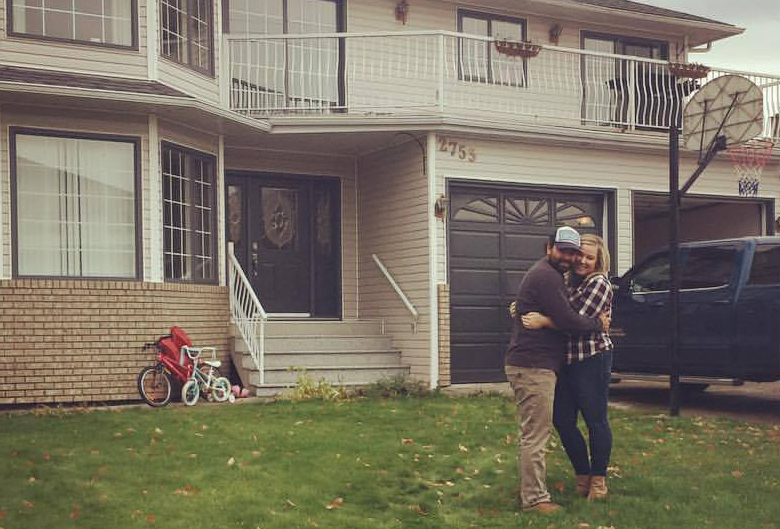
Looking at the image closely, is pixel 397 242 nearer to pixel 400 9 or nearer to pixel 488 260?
pixel 488 260

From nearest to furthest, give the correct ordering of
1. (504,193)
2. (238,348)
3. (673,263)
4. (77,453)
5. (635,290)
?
1. (77,453)
2. (673,263)
3. (635,290)
4. (238,348)
5. (504,193)

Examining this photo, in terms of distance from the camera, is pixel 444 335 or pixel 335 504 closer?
pixel 335 504

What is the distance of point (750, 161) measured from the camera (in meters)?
16.0

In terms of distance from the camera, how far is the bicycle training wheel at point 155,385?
11688 mm

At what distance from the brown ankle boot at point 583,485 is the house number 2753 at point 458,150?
7.33 metres

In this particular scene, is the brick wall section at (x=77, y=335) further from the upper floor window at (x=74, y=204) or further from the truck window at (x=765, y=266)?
the truck window at (x=765, y=266)

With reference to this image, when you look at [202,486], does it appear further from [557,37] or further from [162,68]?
[557,37]

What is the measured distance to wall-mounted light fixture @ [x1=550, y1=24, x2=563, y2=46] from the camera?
1723 centimetres

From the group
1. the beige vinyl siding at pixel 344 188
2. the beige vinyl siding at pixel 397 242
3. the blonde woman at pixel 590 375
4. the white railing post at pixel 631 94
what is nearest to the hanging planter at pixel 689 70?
the white railing post at pixel 631 94

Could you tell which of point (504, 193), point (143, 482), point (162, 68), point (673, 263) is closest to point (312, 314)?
point (504, 193)

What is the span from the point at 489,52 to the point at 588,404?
10.5m

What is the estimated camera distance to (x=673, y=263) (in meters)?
10.8

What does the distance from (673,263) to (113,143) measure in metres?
6.86

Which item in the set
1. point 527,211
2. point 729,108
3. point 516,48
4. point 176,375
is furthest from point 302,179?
point 729,108
